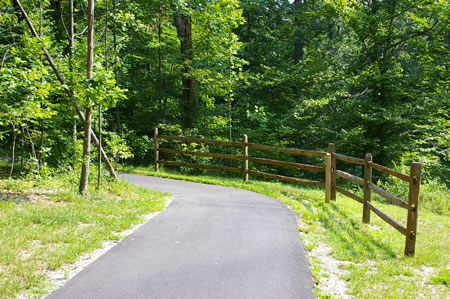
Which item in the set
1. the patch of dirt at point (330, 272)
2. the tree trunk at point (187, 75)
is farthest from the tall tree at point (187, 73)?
the patch of dirt at point (330, 272)

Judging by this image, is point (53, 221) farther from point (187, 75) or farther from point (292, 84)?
point (292, 84)

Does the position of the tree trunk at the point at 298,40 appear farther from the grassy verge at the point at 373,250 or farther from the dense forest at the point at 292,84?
the grassy verge at the point at 373,250

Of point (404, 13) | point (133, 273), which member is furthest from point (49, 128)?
point (404, 13)

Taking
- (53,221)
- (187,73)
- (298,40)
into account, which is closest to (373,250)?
(53,221)

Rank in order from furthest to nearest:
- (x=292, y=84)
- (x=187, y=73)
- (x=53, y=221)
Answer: (x=292, y=84)
(x=187, y=73)
(x=53, y=221)

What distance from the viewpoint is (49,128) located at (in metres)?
9.91

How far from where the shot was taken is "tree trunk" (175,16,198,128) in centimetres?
1534

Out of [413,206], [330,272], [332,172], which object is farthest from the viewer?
[332,172]

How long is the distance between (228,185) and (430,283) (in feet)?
23.9

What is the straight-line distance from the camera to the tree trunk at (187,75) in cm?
1534

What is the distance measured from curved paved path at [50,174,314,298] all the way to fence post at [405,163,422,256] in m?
1.64

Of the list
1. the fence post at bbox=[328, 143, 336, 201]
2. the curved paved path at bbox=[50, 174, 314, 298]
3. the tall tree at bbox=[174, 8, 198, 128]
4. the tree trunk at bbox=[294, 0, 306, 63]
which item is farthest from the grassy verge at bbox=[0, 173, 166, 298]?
the tree trunk at bbox=[294, 0, 306, 63]

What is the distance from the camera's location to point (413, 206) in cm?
546

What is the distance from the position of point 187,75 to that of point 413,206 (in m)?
11.0
